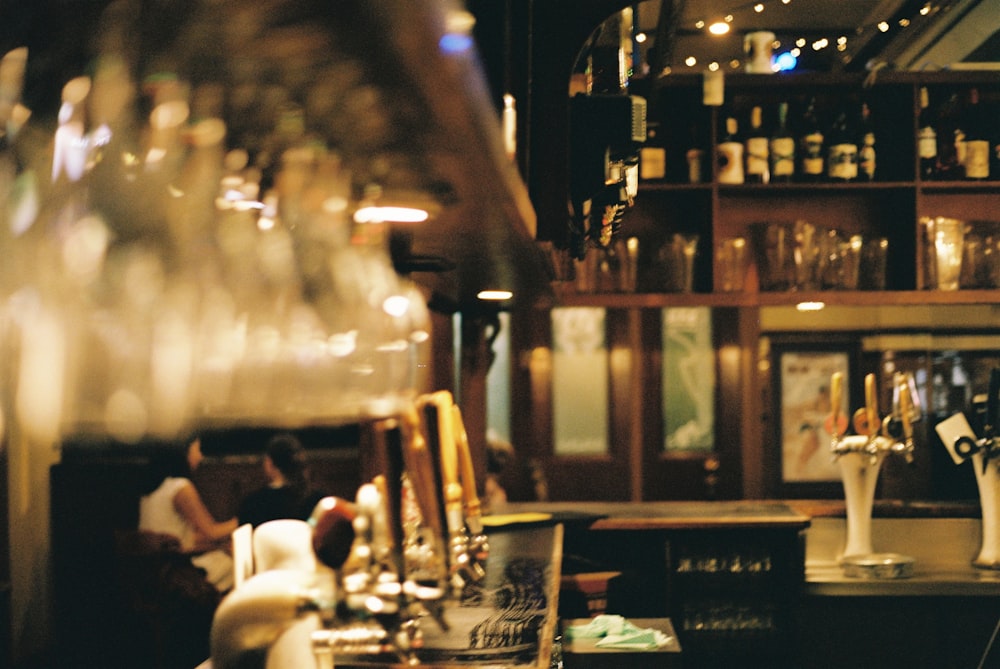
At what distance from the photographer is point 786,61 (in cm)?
704

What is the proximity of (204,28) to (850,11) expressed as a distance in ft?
19.6

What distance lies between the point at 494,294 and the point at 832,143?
2665 mm

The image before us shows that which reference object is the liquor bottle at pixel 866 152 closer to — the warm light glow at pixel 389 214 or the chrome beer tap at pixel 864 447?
the chrome beer tap at pixel 864 447

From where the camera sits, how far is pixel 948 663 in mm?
4176

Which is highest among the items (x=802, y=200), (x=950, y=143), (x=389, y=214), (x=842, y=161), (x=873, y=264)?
(x=950, y=143)

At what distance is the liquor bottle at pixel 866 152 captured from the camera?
479 centimetres

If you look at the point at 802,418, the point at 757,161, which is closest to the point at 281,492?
the point at 757,161

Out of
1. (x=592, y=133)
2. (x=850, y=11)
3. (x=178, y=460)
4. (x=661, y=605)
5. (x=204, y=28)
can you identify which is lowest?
(x=661, y=605)

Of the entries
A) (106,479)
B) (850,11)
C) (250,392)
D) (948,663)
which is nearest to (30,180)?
(250,392)

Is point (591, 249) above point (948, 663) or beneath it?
above

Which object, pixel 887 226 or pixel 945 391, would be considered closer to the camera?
pixel 887 226

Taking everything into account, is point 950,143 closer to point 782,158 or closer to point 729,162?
point 782,158

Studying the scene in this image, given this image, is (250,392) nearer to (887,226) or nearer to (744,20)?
(887,226)

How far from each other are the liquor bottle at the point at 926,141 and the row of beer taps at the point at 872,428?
1.11 m
